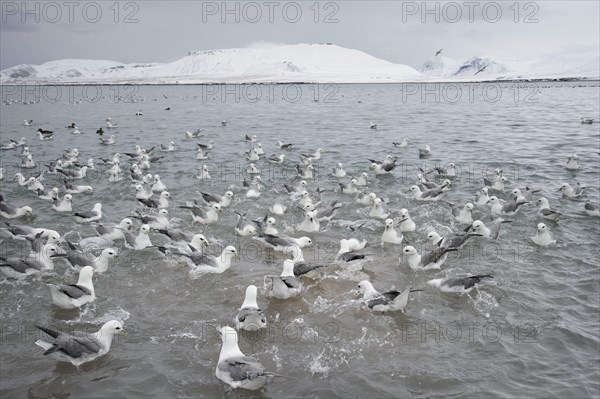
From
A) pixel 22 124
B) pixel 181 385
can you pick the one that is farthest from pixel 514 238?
pixel 22 124

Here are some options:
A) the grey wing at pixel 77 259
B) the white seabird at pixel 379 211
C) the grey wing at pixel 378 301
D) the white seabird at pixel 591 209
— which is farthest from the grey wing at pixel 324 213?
the white seabird at pixel 591 209

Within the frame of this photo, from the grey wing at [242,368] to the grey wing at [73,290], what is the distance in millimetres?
4086

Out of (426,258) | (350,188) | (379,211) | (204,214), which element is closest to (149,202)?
(204,214)

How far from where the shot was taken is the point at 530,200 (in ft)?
59.9

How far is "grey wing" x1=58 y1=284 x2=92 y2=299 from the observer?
1062cm

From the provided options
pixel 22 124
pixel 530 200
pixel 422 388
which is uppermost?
pixel 22 124

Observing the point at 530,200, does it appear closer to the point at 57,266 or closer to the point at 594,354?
the point at 594,354

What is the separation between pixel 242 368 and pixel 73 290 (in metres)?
4.66

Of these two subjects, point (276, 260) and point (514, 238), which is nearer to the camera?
point (276, 260)

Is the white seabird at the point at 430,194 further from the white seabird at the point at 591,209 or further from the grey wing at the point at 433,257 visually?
the grey wing at the point at 433,257

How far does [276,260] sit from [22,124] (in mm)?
40826

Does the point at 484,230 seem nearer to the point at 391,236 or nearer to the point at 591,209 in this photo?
the point at 391,236

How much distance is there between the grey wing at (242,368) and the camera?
8.21 m
